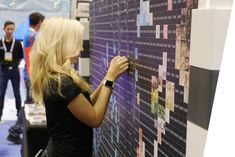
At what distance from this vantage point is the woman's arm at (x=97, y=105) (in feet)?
5.49

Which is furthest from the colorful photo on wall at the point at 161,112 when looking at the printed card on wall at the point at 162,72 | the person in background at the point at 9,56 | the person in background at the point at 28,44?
the person in background at the point at 9,56

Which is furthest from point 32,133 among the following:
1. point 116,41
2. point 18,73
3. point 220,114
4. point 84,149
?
point 18,73

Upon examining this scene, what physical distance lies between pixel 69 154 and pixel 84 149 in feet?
0.26

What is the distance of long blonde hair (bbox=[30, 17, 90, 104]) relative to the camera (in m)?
1.71

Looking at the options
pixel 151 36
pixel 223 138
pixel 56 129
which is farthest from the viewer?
pixel 56 129

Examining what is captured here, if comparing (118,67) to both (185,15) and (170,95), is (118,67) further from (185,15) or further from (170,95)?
(185,15)

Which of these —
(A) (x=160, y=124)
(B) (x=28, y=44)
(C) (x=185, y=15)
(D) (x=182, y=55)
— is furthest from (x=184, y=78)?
(B) (x=28, y=44)

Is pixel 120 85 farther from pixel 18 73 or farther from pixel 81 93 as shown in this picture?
pixel 18 73

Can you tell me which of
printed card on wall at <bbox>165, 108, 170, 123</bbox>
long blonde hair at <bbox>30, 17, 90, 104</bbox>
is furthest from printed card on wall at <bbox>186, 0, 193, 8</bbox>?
long blonde hair at <bbox>30, 17, 90, 104</bbox>

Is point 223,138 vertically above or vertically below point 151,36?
below

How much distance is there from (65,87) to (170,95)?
60 centimetres

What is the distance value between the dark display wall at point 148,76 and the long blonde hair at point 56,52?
8.8 inches

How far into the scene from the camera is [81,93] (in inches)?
66.4

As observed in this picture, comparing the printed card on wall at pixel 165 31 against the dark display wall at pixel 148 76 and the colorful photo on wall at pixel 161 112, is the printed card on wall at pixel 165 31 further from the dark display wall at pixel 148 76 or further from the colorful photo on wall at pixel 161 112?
the colorful photo on wall at pixel 161 112
